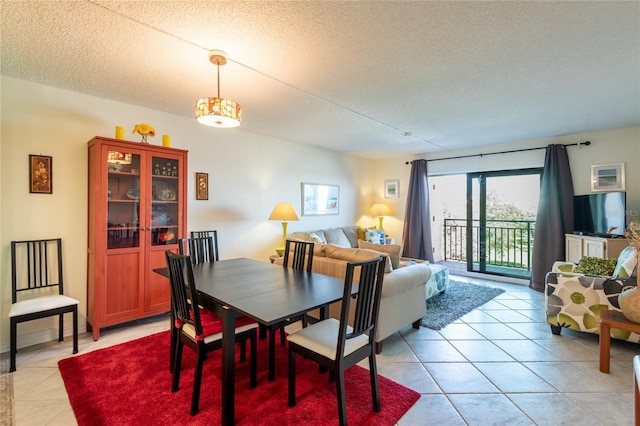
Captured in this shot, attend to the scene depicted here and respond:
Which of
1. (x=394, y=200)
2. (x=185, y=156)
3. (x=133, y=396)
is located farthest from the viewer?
(x=394, y=200)

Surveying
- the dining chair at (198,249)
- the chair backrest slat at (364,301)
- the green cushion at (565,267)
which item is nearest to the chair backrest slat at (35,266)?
the dining chair at (198,249)

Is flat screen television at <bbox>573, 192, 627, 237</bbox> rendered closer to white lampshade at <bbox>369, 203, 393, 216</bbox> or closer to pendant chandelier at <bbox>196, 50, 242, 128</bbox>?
white lampshade at <bbox>369, 203, 393, 216</bbox>

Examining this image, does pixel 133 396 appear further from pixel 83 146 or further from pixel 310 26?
pixel 310 26

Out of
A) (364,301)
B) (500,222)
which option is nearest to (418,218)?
(500,222)

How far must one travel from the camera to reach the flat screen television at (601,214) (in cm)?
377

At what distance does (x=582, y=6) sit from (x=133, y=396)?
3.76 meters

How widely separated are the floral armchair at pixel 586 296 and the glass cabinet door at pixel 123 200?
441cm

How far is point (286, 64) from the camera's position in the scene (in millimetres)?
2387

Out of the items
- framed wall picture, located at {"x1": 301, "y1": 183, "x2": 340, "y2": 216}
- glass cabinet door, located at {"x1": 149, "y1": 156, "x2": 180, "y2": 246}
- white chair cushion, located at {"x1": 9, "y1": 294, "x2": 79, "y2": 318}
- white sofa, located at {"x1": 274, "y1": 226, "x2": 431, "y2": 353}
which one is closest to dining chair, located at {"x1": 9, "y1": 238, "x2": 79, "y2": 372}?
white chair cushion, located at {"x1": 9, "y1": 294, "x2": 79, "y2": 318}

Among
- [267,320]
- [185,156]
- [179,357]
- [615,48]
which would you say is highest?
[615,48]

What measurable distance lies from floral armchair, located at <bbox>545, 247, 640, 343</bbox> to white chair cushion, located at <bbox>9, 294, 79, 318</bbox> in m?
4.62

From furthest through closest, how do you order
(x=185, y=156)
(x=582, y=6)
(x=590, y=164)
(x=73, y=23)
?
(x=590, y=164) < (x=185, y=156) < (x=73, y=23) < (x=582, y=6)

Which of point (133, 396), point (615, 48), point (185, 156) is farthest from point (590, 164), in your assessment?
point (133, 396)

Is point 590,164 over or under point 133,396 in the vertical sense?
over
